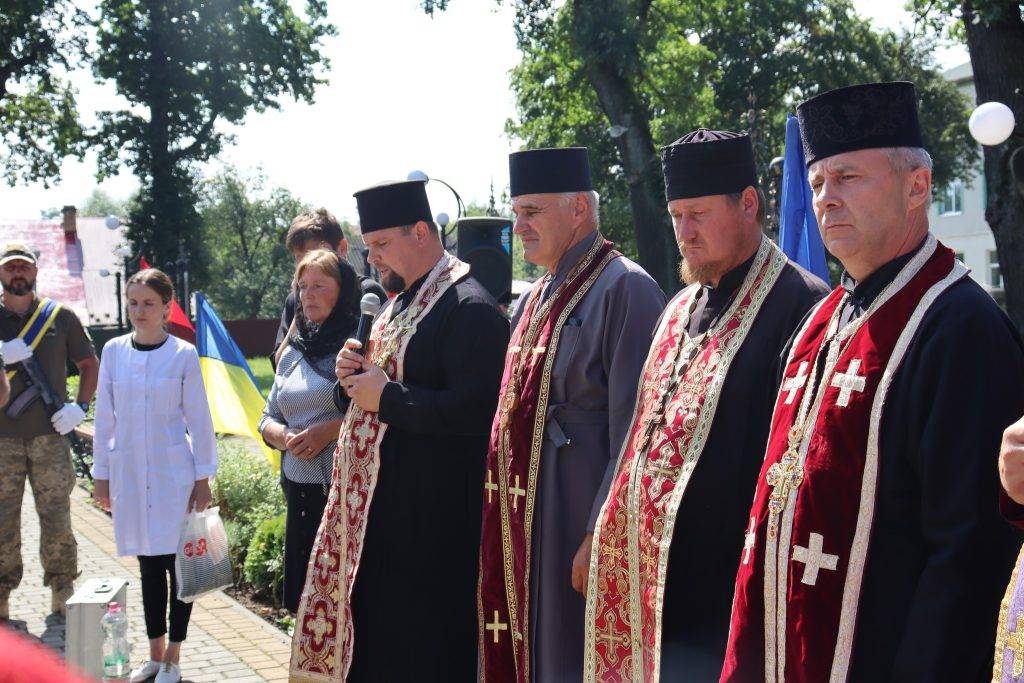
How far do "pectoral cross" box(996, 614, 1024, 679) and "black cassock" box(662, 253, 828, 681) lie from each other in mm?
1193

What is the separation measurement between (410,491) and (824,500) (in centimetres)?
230

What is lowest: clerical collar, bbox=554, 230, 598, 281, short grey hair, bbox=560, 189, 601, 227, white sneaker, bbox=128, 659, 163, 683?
white sneaker, bbox=128, 659, 163, 683

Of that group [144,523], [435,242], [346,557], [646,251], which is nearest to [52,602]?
[144,523]

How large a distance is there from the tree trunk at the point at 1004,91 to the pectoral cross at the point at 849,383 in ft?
28.4

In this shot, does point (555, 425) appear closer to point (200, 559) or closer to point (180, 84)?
point (200, 559)

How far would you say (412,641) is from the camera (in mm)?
4551

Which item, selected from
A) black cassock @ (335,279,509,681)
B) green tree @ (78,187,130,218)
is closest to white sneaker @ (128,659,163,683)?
black cassock @ (335,279,509,681)

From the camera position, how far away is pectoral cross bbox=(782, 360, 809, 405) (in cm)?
279

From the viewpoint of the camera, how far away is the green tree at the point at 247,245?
7056cm

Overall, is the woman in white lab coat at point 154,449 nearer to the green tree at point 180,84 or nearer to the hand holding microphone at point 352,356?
the hand holding microphone at point 352,356

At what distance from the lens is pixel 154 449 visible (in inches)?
243

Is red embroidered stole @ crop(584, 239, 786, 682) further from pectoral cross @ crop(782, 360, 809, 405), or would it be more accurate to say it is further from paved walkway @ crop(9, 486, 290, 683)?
paved walkway @ crop(9, 486, 290, 683)

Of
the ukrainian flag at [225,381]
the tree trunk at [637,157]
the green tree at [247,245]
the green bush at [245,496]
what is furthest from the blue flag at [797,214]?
the green tree at [247,245]

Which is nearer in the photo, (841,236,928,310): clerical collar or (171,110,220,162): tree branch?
(841,236,928,310): clerical collar
